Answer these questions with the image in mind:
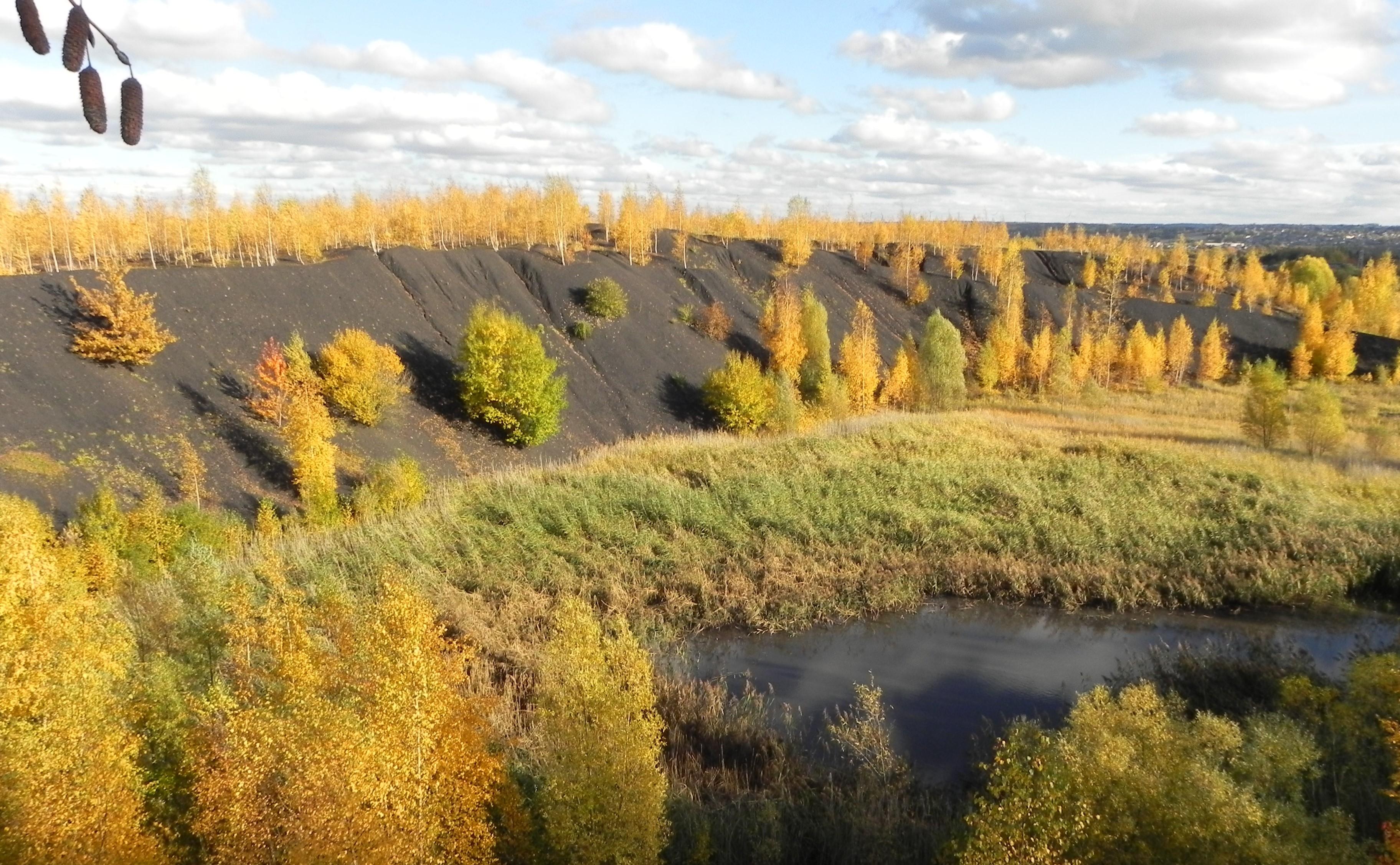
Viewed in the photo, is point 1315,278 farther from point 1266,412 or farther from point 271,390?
point 271,390

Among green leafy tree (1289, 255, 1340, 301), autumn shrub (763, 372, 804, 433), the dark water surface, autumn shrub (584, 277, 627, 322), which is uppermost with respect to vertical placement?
green leafy tree (1289, 255, 1340, 301)

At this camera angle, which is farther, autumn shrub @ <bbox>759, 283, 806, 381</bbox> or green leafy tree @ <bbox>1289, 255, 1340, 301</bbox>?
green leafy tree @ <bbox>1289, 255, 1340, 301</bbox>

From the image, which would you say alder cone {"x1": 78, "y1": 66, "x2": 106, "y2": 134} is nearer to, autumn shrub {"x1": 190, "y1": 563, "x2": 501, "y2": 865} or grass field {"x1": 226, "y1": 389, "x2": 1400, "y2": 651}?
autumn shrub {"x1": 190, "y1": 563, "x2": 501, "y2": 865}

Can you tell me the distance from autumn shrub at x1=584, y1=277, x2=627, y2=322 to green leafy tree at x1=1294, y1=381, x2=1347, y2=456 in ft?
123

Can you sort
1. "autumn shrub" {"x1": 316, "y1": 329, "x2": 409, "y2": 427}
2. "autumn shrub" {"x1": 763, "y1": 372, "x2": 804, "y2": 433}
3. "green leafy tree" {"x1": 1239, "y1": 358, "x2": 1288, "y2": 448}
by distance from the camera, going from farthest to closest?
"autumn shrub" {"x1": 763, "y1": 372, "x2": 804, "y2": 433}, "green leafy tree" {"x1": 1239, "y1": 358, "x2": 1288, "y2": 448}, "autumn shrub" {"x1": 316, "y1": 329, "x2": 409, "y2": 427}

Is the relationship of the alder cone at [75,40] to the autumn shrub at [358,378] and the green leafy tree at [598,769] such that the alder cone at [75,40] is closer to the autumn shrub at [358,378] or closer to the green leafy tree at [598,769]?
the green leafy tree at [598,769]

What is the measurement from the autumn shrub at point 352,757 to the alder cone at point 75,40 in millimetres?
6076

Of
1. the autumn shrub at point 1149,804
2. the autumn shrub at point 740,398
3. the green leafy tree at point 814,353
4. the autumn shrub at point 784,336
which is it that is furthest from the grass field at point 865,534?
the autumn shrub at point 784,336

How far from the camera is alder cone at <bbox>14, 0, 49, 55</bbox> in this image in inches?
88.2

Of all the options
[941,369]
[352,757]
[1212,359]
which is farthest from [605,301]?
[1212,359]

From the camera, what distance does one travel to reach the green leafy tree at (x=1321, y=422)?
35.4 m

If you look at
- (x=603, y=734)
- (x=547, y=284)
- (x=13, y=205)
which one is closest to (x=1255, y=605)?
(x=603, y=734)

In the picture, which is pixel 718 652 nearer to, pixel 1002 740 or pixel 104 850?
pixel 1002 740

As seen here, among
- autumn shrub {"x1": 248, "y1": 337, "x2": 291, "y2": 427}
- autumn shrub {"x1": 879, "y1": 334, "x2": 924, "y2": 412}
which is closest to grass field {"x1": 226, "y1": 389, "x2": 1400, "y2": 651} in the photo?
autumn shrub {"x1": 248, "y1": 337, "x2": 291, "y2": 427}
